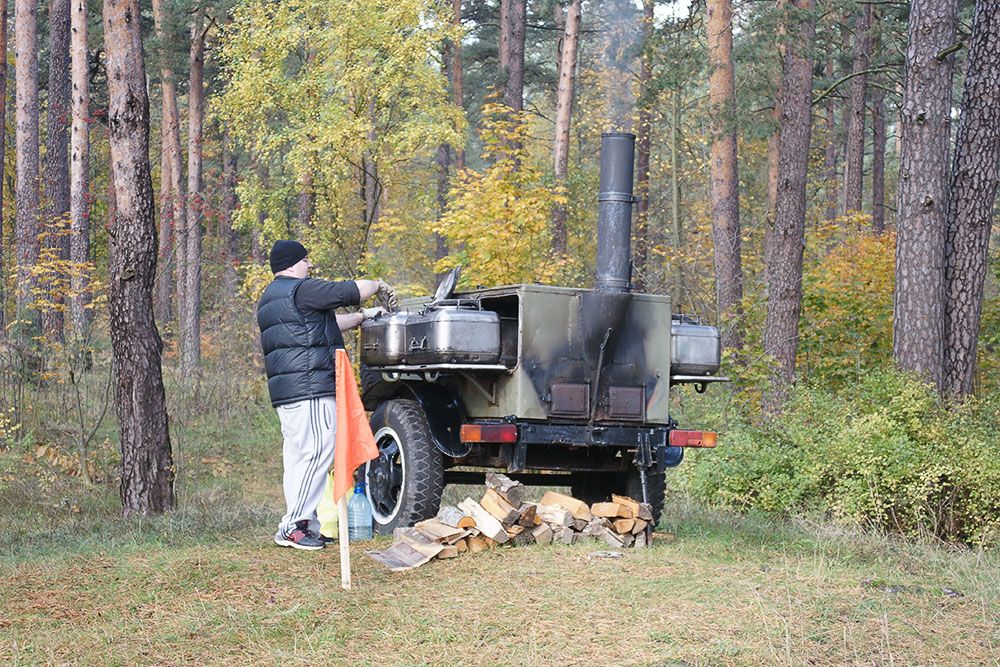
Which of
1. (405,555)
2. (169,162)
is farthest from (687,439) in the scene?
(169,162)

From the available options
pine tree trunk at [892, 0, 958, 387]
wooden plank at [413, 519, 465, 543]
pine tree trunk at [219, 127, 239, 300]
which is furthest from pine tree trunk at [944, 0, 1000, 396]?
pine tree trunk at [219, 127, 239, 300]

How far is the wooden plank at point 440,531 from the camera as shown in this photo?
7148mm

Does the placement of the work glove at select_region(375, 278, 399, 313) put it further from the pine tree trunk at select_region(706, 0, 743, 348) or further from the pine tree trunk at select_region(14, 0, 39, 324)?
the pine tree trunk at select_region(14, 0, 39, 324)

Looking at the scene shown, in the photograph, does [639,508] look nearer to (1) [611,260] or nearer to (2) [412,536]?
(2) [412,536]

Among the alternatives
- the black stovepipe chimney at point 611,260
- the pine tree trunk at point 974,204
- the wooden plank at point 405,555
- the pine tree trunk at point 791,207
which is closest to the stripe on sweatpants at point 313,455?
the wooden plank at point 405,555

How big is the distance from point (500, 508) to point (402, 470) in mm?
1060

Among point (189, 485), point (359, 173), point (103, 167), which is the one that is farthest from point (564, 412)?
point (103, 167)

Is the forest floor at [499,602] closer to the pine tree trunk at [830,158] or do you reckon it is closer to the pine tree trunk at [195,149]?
the pine tree trunk at [195,149]

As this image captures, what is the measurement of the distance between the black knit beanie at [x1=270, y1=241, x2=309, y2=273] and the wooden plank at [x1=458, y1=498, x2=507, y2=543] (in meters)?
2.13

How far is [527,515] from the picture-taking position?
24.4ft

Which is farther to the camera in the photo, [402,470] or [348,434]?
[402,470]

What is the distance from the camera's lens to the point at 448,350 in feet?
24.0

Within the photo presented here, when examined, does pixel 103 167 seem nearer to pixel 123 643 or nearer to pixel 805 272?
pixel 805 272

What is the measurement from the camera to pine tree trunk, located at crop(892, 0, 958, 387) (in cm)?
1216
